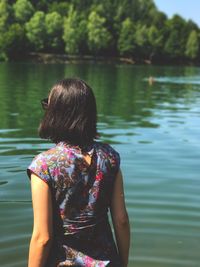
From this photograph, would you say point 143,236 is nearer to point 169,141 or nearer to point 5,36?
point 169,141

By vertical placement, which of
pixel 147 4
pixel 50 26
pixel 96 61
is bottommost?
pixel 96 61

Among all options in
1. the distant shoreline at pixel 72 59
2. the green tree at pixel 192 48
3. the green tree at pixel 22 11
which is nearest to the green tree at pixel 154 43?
the distant shoreline at pixel 72 59

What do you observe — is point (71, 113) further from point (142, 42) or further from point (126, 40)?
point (142, 42)

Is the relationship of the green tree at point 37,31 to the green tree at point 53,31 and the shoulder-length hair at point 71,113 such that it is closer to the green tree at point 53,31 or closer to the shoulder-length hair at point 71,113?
the green tree at point 53,31

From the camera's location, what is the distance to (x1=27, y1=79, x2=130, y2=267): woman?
3150mm

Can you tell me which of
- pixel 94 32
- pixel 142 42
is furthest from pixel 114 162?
pixel 142 42

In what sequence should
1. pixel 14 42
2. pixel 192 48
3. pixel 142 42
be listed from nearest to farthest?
pixel 14 42 < pixel 142 42 < pixel 192 48

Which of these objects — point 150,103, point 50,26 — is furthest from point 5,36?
point 150,103

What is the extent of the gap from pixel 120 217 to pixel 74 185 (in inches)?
16.8

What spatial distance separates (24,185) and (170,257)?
13.1 feet

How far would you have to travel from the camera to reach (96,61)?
120 m

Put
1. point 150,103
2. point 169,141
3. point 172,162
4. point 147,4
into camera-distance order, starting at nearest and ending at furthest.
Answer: point 172,162 < point 169,141 < point 150,103 < point 147,4

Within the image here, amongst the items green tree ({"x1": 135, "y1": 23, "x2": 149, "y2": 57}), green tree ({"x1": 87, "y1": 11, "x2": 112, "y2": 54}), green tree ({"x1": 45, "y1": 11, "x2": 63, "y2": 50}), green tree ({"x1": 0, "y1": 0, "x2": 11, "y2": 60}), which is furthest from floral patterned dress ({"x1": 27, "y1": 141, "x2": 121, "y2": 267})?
green tree ({"x1": 135, "y1": 23, "x2": 149, "y2": 57})

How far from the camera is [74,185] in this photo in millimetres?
3178
